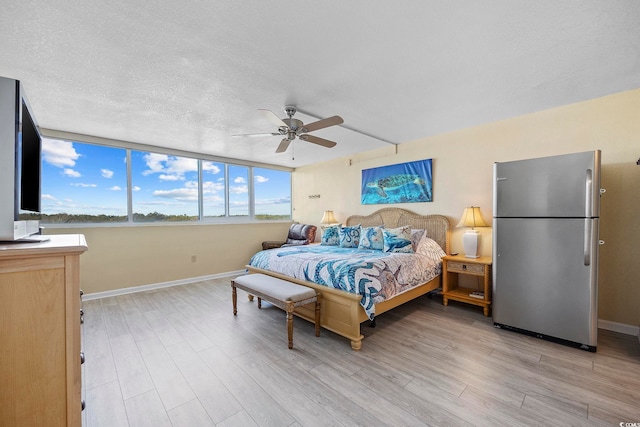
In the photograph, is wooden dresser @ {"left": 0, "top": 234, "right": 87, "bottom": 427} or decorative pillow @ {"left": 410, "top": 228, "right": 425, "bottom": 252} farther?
decorative pillow @ {"left": 410, "top": 228, "right": 425, "bottom": 252}

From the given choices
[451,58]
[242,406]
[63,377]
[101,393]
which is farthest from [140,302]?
[451,58]

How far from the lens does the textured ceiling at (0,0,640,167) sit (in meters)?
1.64

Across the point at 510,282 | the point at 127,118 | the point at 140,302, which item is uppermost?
the point at 127,118

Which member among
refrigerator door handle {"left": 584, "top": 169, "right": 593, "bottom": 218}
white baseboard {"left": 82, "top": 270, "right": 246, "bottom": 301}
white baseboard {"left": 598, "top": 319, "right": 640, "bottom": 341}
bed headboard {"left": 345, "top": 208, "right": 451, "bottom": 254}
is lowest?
white baseboard {"left": 82, "top": 270, "right": 246, "bottom": 301}

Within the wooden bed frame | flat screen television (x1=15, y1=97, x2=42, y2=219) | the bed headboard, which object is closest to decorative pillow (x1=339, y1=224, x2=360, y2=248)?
the bed headboard

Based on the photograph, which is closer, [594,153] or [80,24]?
[80,24]

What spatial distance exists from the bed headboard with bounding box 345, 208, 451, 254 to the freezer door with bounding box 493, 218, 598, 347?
1.08 metres

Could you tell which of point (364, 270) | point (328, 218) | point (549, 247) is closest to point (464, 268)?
point (549, 247)

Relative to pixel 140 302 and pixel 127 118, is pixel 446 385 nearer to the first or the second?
pixel 140 302

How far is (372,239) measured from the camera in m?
3.98

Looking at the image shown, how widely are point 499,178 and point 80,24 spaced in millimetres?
3871

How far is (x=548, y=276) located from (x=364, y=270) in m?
1.81

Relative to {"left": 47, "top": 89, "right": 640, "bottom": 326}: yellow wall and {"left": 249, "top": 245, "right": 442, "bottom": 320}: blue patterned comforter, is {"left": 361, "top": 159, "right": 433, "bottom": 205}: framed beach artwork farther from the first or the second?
{"left": 249, "top": 245, "right": 442, "bottom": 320}: blue patterned comforter

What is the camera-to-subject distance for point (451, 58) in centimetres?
212
